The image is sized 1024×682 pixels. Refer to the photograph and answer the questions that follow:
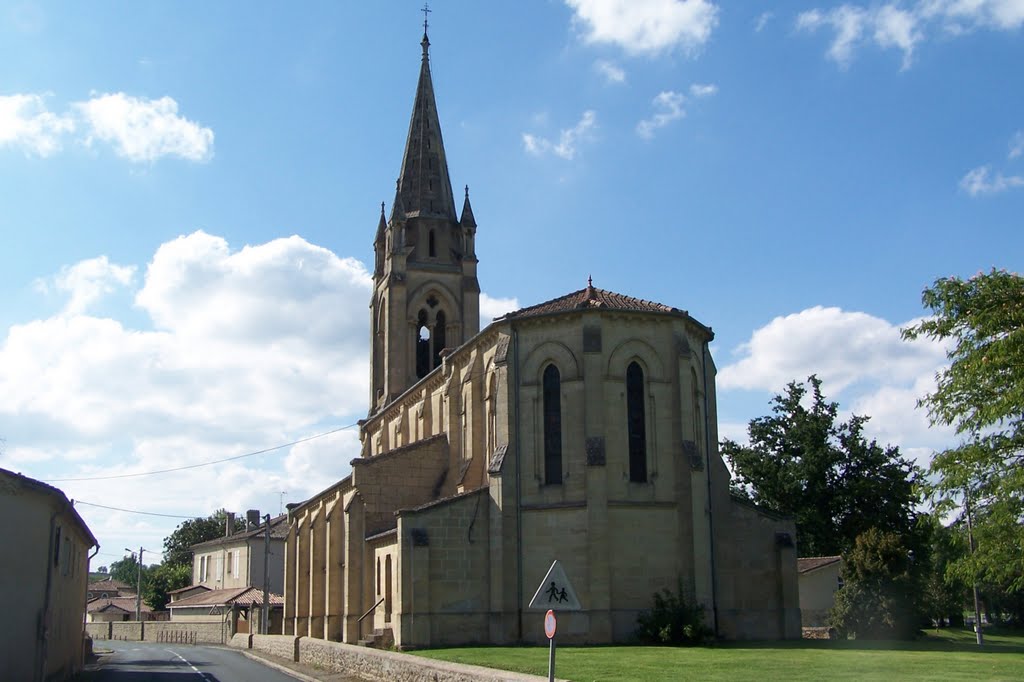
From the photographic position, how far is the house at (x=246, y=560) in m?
68.1

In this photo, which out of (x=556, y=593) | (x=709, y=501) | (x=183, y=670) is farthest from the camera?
(x=709, y=501)

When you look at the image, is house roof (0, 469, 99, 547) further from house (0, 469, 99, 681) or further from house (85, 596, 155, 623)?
house (85, 596, 155, 623)

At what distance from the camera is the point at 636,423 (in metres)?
31.5

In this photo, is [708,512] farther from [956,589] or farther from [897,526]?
[956,589]

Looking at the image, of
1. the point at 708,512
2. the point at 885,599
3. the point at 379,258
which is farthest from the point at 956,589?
the point at 379,258

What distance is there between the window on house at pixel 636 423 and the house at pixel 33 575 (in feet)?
53.7

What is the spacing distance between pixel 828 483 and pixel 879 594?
1281 cm

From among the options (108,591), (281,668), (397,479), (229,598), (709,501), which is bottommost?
(108,591)

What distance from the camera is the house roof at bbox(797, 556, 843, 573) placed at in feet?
170

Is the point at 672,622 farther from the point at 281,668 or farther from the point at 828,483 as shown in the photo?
the point at 828,483

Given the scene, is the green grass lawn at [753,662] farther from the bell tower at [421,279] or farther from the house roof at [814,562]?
the bell tower at [421,279]

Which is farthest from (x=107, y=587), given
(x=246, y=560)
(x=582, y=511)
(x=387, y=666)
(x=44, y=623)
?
(x=387, y=666)

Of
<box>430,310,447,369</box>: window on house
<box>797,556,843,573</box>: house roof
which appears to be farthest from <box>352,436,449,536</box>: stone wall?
<box>797,556,843,573</box>: house roof

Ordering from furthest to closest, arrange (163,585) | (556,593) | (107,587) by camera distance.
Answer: (107,587) → (163,585) → (556,593)
